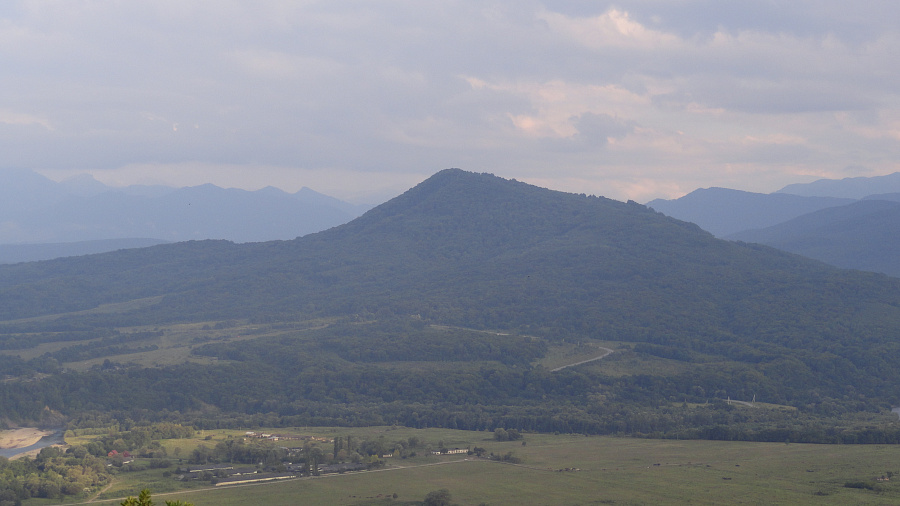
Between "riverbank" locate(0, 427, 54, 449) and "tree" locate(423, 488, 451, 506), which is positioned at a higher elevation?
"tree" locate(423, 488, 451, 506)

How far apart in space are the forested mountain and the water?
9.56 meters

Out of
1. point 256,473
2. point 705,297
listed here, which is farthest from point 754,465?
point 705,297

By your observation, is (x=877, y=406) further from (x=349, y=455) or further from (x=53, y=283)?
(x=53, y=283)

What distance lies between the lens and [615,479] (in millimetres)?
66625

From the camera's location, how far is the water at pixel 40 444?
3521 inches

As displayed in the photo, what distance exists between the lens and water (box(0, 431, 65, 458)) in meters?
89.4

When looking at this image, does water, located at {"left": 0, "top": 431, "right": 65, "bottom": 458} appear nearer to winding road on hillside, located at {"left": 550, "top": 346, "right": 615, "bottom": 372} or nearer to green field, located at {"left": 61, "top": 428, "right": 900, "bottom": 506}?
green field, located at {"left": 61, "top": 428, "right": 900, "bottom": 506}

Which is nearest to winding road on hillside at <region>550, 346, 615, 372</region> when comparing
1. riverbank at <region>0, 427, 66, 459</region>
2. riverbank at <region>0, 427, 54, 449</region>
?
riverbank at <region>0, 427, 66, 459</region>

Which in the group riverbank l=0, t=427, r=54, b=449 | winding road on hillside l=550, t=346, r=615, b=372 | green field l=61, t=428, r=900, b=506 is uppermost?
winding road on hillside l=550, t=346, r=615, b=372

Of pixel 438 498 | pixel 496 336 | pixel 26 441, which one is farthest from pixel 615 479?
pixel 496 336

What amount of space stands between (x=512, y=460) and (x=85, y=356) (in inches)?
3427

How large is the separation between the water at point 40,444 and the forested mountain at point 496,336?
9.56 meters

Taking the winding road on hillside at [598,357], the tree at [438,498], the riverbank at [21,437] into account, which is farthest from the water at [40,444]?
the winding road on hillside at [598,357]

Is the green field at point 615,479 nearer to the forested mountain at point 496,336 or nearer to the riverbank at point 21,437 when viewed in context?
the forested mountain at point 496,336
